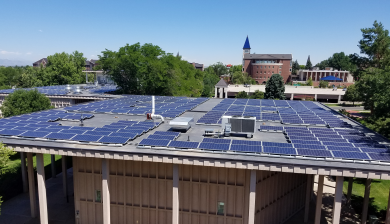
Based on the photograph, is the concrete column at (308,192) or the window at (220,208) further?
the concrete column at (308,192)

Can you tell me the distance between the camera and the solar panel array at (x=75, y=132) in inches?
500

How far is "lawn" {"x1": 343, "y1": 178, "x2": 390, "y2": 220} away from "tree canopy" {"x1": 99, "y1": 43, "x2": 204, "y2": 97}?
29.8m

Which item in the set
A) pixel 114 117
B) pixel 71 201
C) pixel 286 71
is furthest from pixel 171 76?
pixel 286 71

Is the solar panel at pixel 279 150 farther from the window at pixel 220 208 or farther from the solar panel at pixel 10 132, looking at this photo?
the solar panel at pixel 10 132

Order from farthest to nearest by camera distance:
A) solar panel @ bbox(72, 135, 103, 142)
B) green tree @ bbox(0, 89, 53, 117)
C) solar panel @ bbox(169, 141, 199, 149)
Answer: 1. green tree @ bbox(0, 89, 53, 117)
2. solar panel @ bbox(72, 135, 103, 142)
3. solar panel @ bbox(169, 141, 199, 149)

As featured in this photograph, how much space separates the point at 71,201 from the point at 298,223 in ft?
48.3

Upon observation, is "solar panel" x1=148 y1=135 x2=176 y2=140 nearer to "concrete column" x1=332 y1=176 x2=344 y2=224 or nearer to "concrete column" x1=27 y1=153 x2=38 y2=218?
"concrete column" x1=332 y1=176 x2=344 y2=224

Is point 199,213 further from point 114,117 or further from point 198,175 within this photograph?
point 114,117

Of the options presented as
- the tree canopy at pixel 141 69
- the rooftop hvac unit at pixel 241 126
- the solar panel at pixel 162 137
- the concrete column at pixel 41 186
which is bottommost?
the concrete column at pixel 41 186

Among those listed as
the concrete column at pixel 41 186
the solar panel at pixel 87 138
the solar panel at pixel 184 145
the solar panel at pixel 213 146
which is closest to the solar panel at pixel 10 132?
the concrete column at pixel 41 186

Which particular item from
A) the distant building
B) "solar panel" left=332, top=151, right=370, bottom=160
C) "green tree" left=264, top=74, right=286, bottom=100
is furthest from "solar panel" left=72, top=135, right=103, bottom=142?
the distant building

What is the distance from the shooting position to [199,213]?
13844 millimetres

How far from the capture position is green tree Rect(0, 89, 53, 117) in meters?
27.1

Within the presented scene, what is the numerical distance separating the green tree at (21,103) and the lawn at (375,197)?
30288mm
